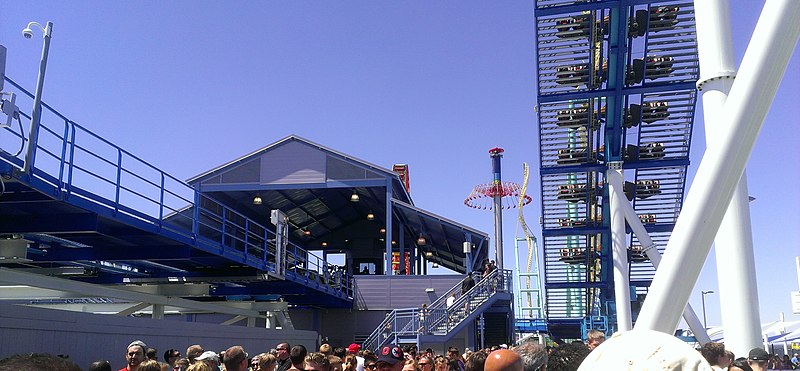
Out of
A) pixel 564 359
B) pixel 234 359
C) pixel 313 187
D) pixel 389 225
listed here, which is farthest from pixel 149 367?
pixel 313 187

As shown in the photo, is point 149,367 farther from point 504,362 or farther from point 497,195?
point 497,195

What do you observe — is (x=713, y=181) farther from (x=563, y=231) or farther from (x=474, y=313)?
(x=474, y=313)

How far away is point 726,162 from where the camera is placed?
5.94 m

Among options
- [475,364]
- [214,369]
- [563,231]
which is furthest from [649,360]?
[563,231]

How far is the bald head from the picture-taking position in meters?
3.45

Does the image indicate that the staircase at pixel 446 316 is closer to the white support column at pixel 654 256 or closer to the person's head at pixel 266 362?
the white support column at pixel 654 256

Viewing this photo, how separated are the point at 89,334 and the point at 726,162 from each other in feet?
33.2

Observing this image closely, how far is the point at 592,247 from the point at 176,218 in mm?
17561

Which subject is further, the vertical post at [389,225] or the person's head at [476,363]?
the vertical post at [389,225]

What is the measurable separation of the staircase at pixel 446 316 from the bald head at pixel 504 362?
20.0m

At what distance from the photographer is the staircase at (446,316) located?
23728mm

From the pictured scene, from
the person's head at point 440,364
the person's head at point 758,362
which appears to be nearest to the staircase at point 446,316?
the person's head at point 440,364

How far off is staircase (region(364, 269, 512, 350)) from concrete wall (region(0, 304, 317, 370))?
8516mm

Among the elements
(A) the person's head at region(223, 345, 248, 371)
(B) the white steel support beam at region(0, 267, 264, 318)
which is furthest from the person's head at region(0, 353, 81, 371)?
(B) the white steel support beam at region(0, 267, 264, 318)
